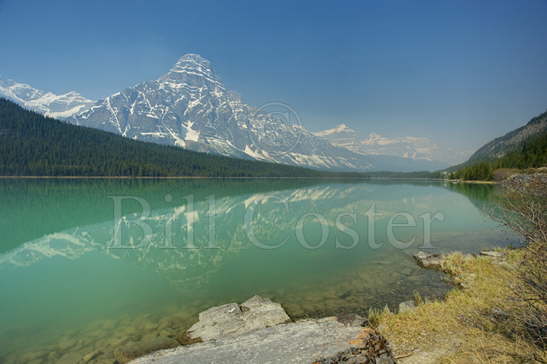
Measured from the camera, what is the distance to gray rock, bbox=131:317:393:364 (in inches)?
221

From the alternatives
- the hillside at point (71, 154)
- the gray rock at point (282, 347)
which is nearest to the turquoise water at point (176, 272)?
the gray rock at point (282, 347)

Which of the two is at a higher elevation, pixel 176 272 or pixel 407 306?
pixel 407 306

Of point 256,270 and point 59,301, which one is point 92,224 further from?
point 256,270

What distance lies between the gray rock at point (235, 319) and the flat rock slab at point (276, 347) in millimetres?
1767

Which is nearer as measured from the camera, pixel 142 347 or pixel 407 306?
pixel 142 347

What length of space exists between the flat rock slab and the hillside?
160140mm

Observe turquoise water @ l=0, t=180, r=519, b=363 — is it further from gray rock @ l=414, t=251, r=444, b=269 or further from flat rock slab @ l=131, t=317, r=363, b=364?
flat rock slab @ l=131, t=317, r=363, b=364

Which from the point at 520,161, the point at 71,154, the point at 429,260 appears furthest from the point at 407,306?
the point at 71,154

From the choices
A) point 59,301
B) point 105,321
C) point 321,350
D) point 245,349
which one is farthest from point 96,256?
point 321,350

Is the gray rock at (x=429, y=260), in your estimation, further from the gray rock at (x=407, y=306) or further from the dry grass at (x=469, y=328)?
the gray rock at (x=407, y=306)

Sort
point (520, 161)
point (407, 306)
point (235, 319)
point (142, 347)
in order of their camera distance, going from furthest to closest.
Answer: point (520, 161) < point (407, 306) < point (235, 319) < point (142, 347)

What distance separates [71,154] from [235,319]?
182 meters

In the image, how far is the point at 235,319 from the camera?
8930 mm

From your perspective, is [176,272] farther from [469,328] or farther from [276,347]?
[469,328]
